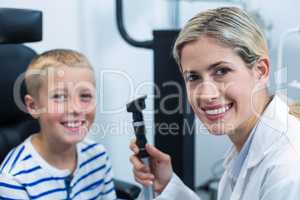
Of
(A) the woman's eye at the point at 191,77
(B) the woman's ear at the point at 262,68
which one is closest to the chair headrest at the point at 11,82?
(A) the woman's eye at the point at 191,77

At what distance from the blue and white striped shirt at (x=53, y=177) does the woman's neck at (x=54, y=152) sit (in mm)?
20

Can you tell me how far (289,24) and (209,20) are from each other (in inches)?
62.6

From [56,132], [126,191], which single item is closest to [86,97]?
[56,132]

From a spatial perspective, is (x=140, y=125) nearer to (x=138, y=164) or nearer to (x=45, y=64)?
(x=138, y=164)

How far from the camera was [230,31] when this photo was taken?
77 cm

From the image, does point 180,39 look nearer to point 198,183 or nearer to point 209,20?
point 209,20

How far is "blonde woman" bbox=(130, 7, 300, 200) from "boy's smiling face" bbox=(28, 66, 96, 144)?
374 mm

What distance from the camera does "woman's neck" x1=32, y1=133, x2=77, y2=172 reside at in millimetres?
1086

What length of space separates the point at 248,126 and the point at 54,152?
567mm

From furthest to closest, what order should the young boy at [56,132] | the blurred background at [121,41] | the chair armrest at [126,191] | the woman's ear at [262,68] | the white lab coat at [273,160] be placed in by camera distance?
the blurred background at [121,41], the chair armrest at [126,191], the young boy at [56,132], the woman's ear at [262,68], the white lab coat at [273,160]

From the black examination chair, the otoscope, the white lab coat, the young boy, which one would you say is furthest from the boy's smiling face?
the white lab coat

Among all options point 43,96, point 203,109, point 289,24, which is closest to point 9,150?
point 43,96

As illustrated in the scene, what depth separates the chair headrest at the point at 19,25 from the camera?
1.05 m

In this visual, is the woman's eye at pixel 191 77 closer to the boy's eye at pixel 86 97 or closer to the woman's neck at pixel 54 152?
the boy's eye at pixel 86 97
